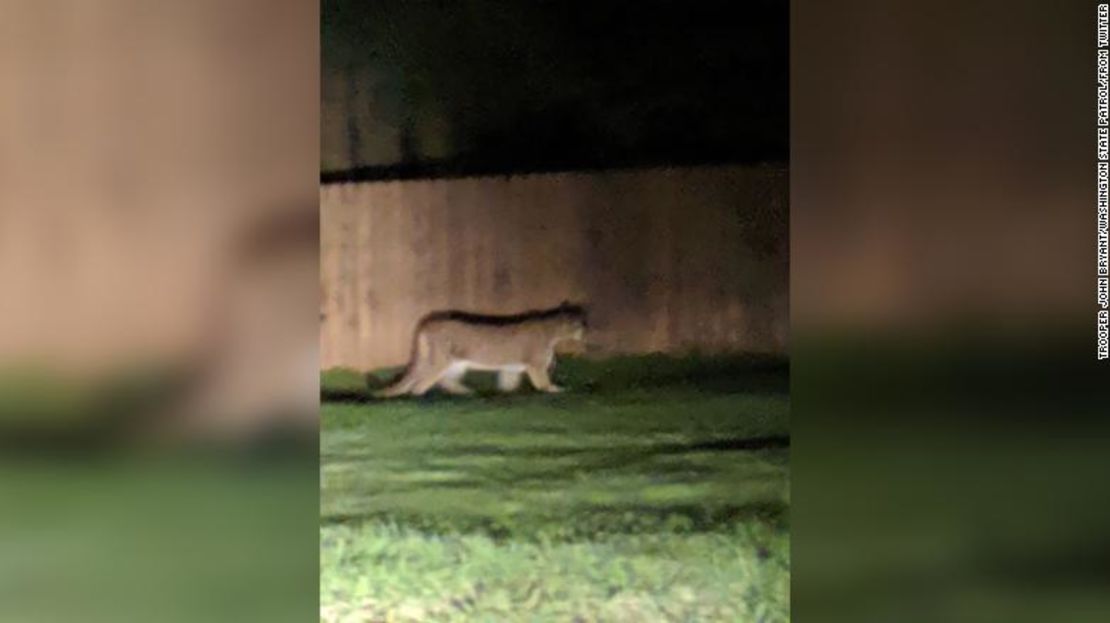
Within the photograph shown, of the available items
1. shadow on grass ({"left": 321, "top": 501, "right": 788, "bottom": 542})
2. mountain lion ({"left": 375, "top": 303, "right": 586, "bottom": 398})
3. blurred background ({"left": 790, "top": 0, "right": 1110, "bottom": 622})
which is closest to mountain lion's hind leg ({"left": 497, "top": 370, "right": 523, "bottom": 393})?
mountain lion ({"left": 375, "top": 303, "right": 586, "bottom": 398})

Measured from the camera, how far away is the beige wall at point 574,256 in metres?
0.95

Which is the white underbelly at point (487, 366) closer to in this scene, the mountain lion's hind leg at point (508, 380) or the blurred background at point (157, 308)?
the mountain lion's hind leg at point (508, 380)

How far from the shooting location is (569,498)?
97 centimetres

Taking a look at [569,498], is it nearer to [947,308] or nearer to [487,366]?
Result: [487,366]

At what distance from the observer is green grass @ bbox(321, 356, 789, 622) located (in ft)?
3.12

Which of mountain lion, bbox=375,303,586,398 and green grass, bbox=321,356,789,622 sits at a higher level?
mountain lion, bbox=375,303,586,398

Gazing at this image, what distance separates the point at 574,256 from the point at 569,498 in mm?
262

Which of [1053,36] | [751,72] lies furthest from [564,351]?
[1053,36]

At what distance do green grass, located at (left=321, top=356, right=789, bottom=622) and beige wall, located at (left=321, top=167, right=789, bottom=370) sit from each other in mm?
40

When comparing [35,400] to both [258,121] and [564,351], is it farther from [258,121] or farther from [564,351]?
[564,351]

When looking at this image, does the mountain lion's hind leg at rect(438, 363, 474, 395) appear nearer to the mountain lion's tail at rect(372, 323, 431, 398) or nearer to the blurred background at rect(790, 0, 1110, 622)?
the mountain lion's tail at rect(372, 323, 431, 398)

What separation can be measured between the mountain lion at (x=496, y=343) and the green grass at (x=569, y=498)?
2 cm

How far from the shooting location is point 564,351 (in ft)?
3.14

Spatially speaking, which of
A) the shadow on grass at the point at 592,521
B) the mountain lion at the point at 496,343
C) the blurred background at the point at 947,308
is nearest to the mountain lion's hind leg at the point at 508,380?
the mountain lion at the point at 496,343
